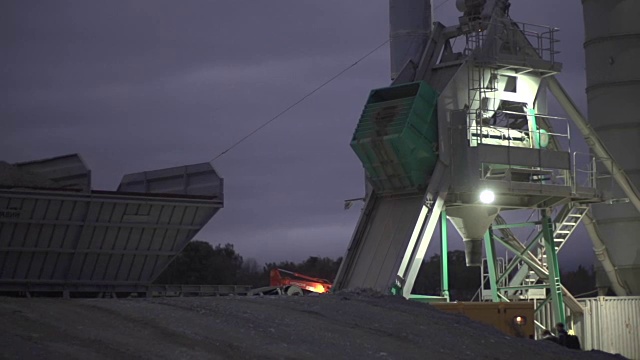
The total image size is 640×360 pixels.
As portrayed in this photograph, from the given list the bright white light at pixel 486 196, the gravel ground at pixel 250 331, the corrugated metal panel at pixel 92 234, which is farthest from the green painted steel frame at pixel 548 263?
the corrugated metal panel at pixel 92 234

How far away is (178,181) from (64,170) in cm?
234

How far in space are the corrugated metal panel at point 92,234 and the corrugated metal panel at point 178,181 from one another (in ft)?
1.86

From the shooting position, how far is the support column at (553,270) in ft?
89.7

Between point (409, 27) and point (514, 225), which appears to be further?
point (514, 225)

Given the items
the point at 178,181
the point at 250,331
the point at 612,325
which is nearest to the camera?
the point at 250,331

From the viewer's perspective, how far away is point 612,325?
100ft

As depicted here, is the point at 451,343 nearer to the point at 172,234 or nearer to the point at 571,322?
the point at 172,234

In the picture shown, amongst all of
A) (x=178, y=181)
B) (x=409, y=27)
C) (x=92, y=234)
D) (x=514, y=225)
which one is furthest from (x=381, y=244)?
(x=92, y=234)

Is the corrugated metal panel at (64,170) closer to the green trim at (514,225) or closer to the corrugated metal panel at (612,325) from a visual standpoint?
the green trim at (514,225)

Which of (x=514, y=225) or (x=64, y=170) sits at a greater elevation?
(x=514, y=225)

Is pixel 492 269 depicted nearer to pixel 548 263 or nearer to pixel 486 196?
pixel 548 263

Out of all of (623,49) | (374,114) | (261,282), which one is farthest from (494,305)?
(261,282)

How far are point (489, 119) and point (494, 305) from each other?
6.62 m

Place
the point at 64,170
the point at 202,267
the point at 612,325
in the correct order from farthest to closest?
the point at 202,267 < the point at 612,325 < the point at 64,170
